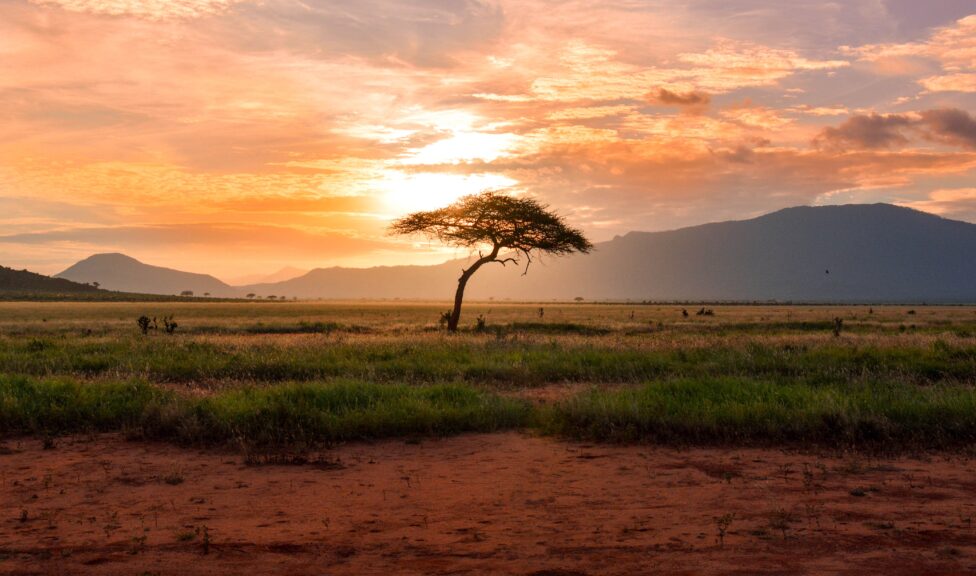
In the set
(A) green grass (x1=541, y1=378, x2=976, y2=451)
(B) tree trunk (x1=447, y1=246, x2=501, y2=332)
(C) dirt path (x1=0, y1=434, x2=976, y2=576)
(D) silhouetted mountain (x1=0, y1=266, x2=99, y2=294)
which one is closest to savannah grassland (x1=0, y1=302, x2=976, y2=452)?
(A) green grass (x1=541, y1=378, x2=976, y2=451)

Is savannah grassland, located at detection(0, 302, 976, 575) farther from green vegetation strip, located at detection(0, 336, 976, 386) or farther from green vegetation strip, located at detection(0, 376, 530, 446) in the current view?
green vegetation strip, located at detection(0, 336, 976, 386)

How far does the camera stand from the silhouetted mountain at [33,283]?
548 ft

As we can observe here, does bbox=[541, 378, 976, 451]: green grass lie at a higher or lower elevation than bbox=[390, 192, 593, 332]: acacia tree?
lower

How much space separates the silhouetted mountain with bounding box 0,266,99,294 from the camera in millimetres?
167125

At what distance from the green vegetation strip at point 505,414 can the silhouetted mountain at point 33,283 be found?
173 metres

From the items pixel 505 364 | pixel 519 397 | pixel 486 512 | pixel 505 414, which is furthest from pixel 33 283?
pixel 486 512

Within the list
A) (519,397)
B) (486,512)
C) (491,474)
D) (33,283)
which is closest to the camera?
(486,512)

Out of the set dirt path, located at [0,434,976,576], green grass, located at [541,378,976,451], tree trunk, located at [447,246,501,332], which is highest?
tree trunk, located at [447,246,501,332]

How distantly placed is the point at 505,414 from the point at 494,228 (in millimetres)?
27186

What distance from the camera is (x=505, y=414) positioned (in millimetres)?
13102

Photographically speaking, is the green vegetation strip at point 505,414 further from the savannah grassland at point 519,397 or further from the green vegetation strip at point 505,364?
the green vegetation strip at point 505,364

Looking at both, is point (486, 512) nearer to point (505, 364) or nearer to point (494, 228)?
point (505, 364)

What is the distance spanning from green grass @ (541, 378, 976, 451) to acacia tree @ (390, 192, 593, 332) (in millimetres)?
25456

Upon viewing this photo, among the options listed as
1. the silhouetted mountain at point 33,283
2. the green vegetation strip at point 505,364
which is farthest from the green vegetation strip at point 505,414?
the silhouetted mountain at point 33,283
